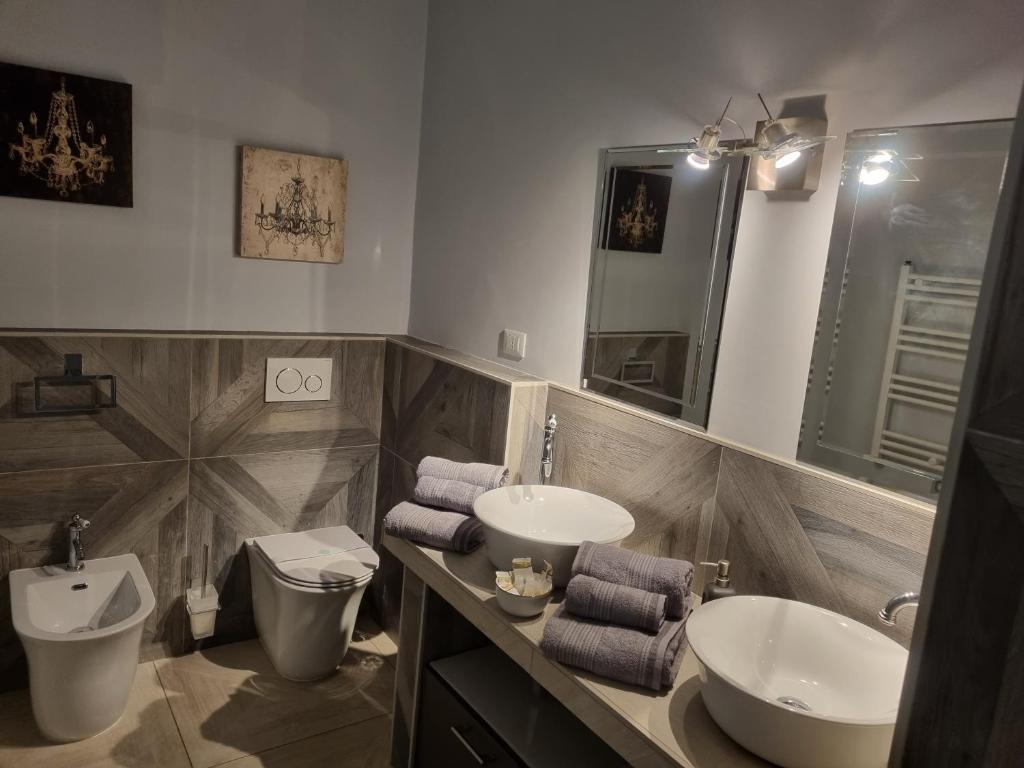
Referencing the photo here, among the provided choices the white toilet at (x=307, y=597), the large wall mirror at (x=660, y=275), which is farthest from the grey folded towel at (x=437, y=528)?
the white toilet at (x=307, y=597)

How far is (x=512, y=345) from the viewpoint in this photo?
2578 mm

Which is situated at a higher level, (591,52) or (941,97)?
(591,52)

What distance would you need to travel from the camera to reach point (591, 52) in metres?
2.21

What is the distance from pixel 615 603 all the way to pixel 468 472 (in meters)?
0.78

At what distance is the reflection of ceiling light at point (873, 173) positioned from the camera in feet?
4.93

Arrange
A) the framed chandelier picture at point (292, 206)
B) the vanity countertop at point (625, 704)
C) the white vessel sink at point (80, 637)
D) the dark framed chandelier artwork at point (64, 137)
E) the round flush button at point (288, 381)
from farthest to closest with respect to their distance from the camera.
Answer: the round flush button at point (288, 381) < the framed chandelier picture at point (292, 206) < the dark framed chandelier artwork at point (64, 137) < the white vessel sink at point (80, 637) < the vanity countertop at point (625, 704)

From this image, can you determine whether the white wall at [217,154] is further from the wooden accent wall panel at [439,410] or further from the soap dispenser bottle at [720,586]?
the soap dispenser bottle at [720,586]

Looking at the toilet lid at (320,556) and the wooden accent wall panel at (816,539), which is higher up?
the wooden accent wall panel at (816,539)

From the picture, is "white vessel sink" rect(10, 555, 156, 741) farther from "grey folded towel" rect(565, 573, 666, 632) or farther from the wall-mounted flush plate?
"grey folded towel" rect(565, 573, 666, 632)

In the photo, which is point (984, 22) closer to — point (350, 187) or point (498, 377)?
point (498, 377)

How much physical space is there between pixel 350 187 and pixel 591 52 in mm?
1153

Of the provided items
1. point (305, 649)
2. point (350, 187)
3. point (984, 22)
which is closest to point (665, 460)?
point (984, 22)

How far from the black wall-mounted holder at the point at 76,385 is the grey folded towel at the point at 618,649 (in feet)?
5.83

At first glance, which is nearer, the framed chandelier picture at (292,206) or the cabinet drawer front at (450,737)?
the cabinet drawer front at (450,737)
